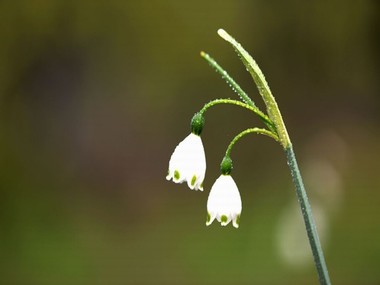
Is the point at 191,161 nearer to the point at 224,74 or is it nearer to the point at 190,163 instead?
the point at 190,163

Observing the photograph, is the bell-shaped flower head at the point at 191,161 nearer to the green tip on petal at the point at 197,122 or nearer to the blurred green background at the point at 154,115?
the green tip on petal at the point at 197,122

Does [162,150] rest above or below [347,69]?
below

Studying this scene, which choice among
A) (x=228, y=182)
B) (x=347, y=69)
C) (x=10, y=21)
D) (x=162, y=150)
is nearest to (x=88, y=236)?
(x=162, y=150)

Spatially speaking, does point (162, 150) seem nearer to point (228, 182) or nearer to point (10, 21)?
point (10, 21)

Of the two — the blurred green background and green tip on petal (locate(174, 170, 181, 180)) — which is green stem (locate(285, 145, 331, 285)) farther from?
the blurred green background

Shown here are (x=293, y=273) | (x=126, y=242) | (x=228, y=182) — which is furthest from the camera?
(x=126, y=242)

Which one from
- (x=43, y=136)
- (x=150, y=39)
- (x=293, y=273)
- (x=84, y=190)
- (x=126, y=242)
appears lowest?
(x=293, y=273)

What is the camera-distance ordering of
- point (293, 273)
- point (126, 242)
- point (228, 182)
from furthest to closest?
point (126, 242), point (293, 273), point (228, 182)
